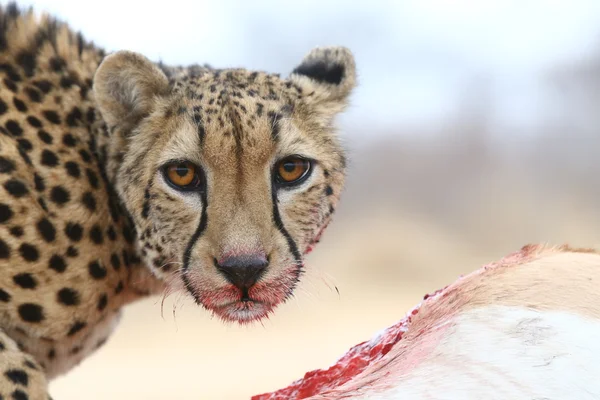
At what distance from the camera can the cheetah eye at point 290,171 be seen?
5.87ft

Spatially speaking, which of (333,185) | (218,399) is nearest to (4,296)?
(333,185)

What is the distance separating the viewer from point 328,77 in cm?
213

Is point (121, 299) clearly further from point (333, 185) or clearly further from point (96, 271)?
point (333, 185)

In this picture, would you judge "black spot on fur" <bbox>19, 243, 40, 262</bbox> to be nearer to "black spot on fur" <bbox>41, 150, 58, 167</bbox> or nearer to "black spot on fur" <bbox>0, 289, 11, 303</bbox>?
"black spot on fur" <bbox>0, 289, 11, 303</bbox>

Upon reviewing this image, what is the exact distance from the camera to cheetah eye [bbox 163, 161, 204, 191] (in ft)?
5.73

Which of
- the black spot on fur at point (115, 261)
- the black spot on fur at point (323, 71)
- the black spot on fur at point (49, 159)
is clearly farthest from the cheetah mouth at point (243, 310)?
the black spot on fur at point (323, 71)

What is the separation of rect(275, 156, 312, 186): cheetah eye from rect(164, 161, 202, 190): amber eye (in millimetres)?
180

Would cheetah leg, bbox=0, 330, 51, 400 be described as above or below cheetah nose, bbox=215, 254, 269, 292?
below

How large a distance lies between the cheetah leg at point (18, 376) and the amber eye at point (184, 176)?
487 mm

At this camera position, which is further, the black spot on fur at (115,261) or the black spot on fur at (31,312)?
the black spot on fur at (115,261)

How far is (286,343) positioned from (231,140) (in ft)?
18.2

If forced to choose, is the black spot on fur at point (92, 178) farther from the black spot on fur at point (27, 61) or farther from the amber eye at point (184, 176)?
the black spot on fur at point (27, 61)

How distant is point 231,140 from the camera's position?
5.58 feet

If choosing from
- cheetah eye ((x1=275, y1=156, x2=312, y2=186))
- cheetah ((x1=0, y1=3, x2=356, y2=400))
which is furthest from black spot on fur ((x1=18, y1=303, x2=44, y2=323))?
cheetah eye ((x1=275, y1=156, x2=312, y2=186))
